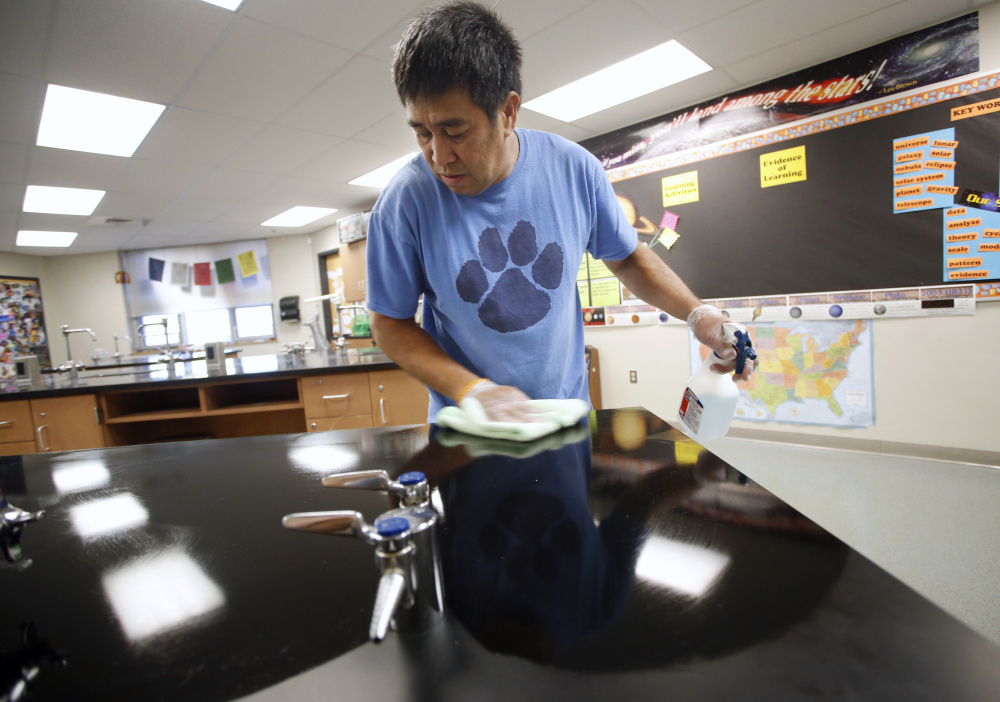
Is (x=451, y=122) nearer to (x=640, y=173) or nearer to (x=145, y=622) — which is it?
(x=145, y=622)

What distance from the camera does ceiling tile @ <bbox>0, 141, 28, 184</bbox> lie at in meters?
3.38

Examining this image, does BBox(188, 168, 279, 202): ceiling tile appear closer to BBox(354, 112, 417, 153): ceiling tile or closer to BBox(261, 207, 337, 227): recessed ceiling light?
BBox(261, 207, 337, 227): recessed ceiling light

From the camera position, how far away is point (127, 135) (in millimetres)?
3375

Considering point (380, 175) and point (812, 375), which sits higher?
point (380, 175)

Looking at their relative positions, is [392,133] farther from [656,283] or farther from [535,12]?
[656,283]

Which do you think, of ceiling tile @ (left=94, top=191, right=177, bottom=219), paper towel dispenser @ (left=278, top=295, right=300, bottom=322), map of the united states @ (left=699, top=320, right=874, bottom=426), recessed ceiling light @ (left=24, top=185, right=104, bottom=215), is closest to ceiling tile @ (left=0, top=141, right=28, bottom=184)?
recessed ceiling light @ (left=24, top=185, right=104, bottom=215)

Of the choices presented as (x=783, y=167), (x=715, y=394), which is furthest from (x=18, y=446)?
(x=783, y=167)

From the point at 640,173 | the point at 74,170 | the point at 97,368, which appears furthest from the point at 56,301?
the point at 640,173

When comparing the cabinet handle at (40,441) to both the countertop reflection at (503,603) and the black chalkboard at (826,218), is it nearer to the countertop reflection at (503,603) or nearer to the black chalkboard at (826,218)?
the countertop reflection at (503,603)

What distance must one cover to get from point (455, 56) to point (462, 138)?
0.14 m

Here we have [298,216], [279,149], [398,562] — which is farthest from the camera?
[298,216]

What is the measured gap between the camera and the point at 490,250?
1059mm

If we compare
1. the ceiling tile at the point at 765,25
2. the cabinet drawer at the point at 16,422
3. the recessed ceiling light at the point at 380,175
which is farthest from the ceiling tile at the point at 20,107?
the ceiling tile at the point at 765,25

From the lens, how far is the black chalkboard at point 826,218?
104 inches
